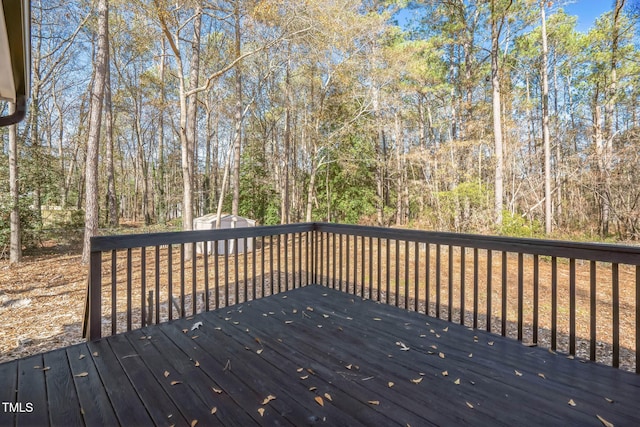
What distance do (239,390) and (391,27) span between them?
40.2 ft

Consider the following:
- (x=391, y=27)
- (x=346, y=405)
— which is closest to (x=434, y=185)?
(x=391, y=27)

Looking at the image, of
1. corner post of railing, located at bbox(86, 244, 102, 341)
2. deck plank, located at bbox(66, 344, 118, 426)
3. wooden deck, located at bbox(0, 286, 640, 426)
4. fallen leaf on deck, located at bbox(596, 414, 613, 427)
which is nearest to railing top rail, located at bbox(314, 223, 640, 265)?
wooden deck, located at bbox(0, 286, 640, 426)

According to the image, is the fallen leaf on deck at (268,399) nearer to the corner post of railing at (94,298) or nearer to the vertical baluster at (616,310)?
the corner post of railing at (94,298)

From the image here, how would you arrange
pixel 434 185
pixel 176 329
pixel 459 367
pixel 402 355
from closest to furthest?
pixel 459 367, pixel 402 355, pixel 176 329, pixel 434 185

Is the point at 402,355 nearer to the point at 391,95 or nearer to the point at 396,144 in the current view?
the point at 391,95

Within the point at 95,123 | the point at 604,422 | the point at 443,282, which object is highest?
the point at 95,123

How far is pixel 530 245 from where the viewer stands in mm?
2447

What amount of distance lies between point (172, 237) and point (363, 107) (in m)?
10.2

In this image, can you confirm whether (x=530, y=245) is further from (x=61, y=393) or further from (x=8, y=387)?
(x=8, y=387)

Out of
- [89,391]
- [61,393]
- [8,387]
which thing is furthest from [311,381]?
[8,387]

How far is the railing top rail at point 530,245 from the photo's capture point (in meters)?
2.08

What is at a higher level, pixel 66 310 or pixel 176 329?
pixel 176 329

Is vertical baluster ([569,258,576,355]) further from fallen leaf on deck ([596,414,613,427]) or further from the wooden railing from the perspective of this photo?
fallen leaf on deck ([596,414,613,427])

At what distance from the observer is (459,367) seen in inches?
83.1
